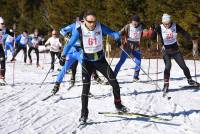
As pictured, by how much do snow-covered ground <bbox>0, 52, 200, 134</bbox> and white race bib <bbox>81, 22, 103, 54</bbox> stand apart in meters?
1.50

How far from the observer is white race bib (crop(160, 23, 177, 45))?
12.0m

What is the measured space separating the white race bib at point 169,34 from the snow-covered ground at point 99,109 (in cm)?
147

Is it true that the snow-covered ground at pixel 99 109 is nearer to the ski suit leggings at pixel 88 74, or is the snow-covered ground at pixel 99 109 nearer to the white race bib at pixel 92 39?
the ski suit leggings at pixel 88 74

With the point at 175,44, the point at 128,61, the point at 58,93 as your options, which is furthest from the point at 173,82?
the point at 128,61

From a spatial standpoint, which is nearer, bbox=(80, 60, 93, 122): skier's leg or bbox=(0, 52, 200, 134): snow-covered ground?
bbox=(0, 52, 200, 134): snow-covered ground

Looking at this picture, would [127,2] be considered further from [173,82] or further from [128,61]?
[173,82]

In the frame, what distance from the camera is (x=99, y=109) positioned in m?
10.3

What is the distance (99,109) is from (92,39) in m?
2.20

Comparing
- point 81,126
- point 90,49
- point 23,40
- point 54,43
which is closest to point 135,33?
point 90,49

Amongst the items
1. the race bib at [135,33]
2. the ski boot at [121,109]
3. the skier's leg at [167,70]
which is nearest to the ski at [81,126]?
the ski boot at [121,109]

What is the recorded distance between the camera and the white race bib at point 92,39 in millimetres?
8688

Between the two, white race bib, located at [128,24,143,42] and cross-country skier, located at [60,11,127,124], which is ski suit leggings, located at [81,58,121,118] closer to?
cross-country skier, located at [60,11,127,124]

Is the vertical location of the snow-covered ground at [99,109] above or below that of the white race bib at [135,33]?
below

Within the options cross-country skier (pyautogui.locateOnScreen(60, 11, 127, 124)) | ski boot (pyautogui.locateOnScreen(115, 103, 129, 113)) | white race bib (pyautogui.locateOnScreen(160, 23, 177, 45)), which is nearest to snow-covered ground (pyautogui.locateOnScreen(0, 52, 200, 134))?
ski boot (pyautogui.locateOnScreen(115, 103, 129, 113))
